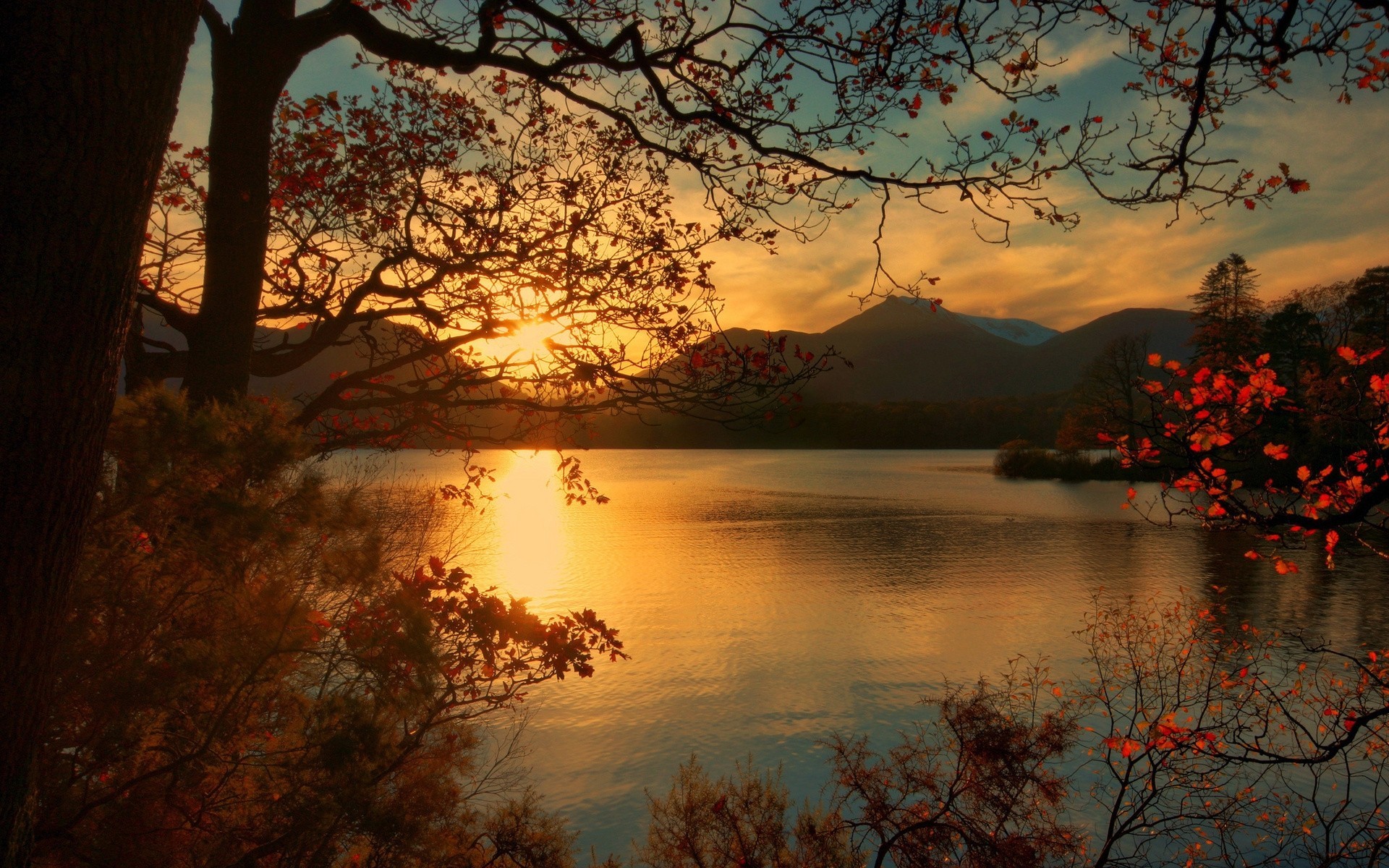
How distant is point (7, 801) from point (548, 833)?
4515 mm

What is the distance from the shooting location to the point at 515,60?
3.90 m


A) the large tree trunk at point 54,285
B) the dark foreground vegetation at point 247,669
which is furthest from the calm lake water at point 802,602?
the large tree trunk at point 54,285

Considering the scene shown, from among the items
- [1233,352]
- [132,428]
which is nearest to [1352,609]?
[132,428]

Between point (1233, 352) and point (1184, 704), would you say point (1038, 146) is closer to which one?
point (1184, 704)

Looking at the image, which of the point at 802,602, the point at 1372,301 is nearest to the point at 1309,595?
the point at 802,602

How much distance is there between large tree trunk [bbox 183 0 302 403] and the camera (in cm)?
353

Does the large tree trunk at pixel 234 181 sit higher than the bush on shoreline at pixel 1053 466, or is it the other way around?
the large tree trunk at pixel 234 181

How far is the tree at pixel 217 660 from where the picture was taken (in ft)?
7.93

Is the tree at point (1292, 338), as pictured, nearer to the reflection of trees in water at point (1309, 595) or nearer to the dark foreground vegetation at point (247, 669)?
the reflection of trees in water at point (1309, 595)

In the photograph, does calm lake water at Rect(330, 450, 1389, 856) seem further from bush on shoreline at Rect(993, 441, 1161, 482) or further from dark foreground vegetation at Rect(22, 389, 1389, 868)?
bush on shoreline at Rect(993, 441, 1161, 482)

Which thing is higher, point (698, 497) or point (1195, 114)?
point (1195, 114)

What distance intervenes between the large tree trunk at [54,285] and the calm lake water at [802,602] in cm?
630

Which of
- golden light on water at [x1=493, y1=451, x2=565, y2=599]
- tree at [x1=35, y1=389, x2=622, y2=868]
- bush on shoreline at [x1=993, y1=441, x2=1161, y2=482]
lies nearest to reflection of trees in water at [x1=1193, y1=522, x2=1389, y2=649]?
tree at [x1=35, y1=389, x2=622, y2=868]

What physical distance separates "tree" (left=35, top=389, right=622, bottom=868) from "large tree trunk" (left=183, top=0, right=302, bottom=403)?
3.29ft
